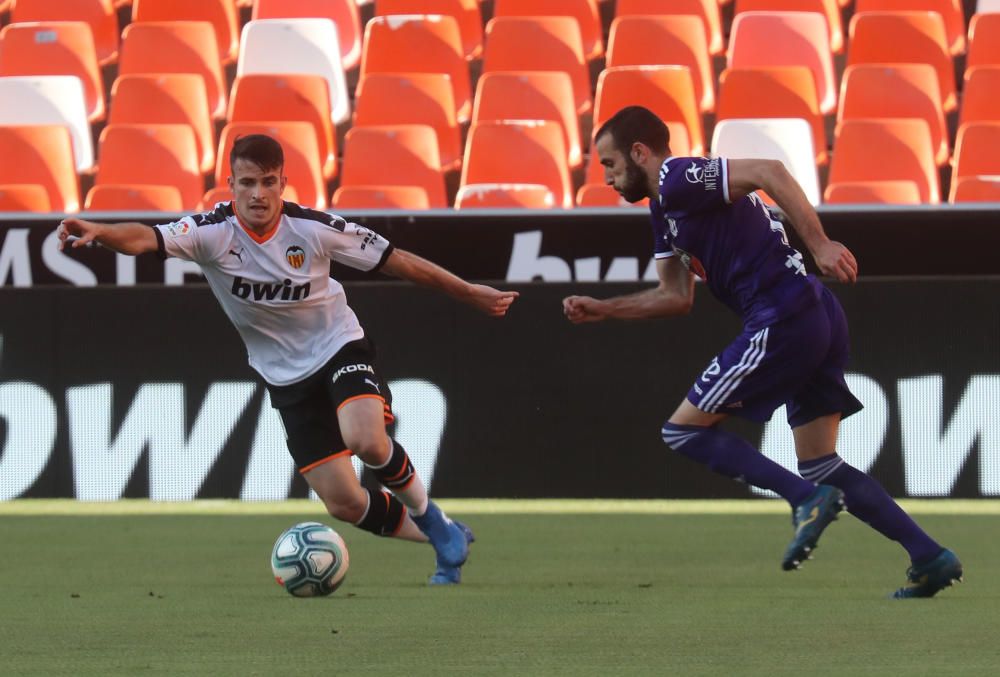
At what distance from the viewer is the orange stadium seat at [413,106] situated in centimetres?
1256

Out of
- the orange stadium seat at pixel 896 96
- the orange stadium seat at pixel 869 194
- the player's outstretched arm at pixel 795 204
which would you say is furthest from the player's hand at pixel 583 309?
the orange stadium seat at pixel 896 96

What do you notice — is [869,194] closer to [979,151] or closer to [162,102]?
[979,151]

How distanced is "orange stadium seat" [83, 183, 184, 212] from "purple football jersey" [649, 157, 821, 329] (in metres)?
5.67

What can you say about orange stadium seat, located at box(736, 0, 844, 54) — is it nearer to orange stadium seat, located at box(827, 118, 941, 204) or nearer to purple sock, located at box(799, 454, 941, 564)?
orange stadium seat, located at box(827, 118, 941, 204)

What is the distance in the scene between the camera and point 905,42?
42.6 feet

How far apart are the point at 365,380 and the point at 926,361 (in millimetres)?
4432

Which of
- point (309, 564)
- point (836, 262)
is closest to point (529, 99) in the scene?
point (309, 564)

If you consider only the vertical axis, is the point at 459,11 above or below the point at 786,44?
below

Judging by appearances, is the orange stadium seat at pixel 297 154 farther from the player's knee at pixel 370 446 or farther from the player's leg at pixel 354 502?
the player's knee at pixel 370 446

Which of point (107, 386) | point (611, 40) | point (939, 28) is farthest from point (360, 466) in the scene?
A: point (939, 28)

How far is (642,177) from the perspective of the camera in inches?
255

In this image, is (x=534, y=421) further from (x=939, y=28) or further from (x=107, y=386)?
(x=939, y=28)

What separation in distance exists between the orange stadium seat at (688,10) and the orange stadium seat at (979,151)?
8.20ft

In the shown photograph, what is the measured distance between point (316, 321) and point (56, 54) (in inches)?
281
